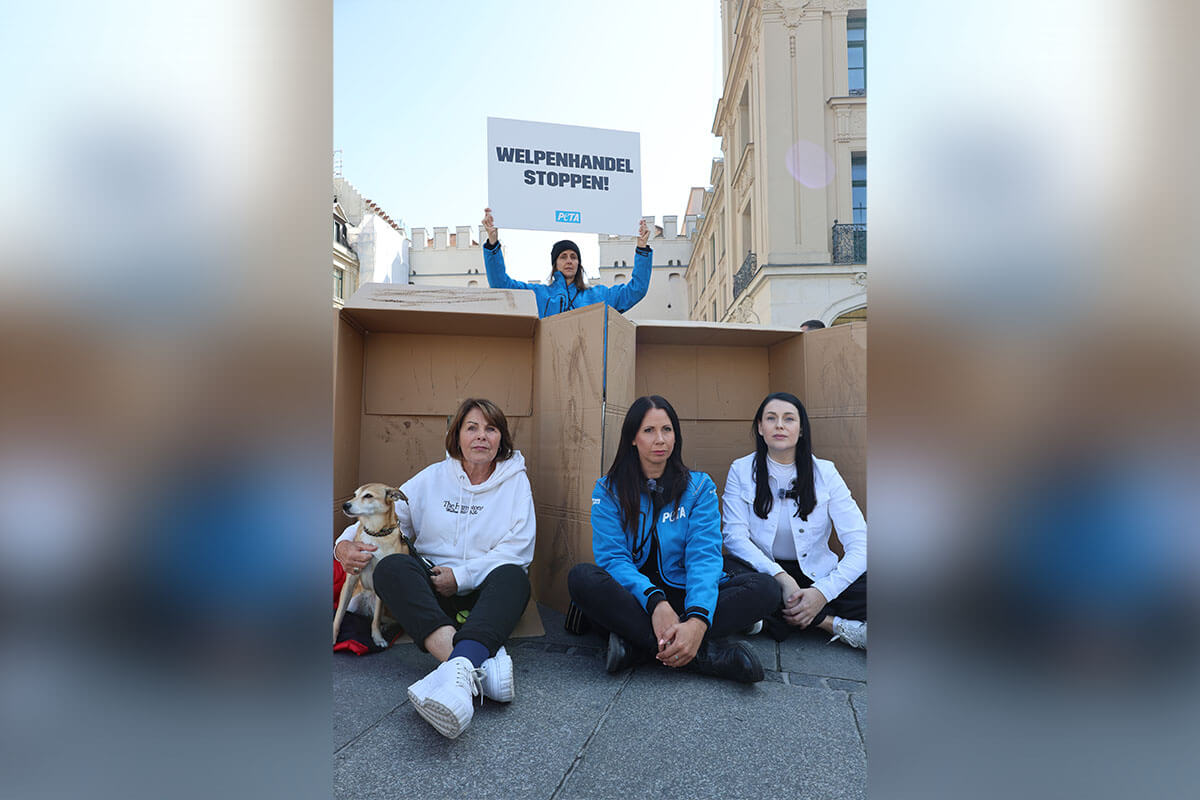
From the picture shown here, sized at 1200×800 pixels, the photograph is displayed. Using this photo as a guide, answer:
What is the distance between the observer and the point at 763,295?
1140cm

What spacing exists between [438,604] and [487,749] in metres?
0.72

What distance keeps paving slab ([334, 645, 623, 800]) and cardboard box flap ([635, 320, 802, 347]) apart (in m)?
1.97

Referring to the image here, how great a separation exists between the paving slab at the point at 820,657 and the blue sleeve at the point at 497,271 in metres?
2.41

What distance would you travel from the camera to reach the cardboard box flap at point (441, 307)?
3.18 m

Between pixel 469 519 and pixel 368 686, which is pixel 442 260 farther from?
pixel 368 686

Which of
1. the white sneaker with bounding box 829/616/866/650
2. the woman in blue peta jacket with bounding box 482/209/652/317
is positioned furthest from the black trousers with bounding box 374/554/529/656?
the woman in blue peta jacket with bounding box 482/209/652/317

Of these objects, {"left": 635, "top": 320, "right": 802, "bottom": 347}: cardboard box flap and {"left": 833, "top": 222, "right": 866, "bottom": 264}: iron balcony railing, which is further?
{"left": 833, "top": 222, "right": 866, "bottom": 264}: iron balcony railing

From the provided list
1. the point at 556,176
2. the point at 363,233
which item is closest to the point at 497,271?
the point at 556,176

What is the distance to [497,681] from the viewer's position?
6.49ft

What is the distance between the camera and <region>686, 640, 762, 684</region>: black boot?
7.04 feet

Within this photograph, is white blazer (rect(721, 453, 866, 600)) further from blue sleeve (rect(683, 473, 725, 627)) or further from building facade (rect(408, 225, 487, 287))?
building facade (rect(408, 225, 487, 287))
